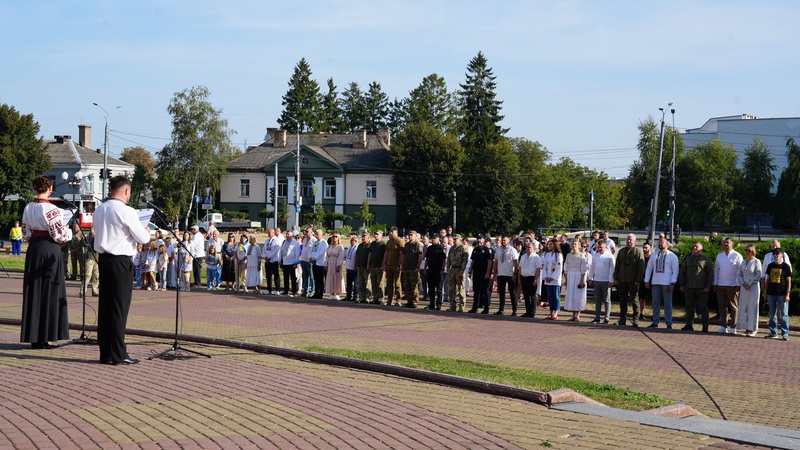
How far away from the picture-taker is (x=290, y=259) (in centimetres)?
2597

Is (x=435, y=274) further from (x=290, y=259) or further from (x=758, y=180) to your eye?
(x=758, y=180)

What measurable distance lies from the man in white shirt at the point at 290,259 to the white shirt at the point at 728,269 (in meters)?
12.4

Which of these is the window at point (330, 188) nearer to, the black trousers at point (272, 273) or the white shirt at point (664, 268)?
the black trousers at point (272, 273)

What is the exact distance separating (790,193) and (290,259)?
6263 cm

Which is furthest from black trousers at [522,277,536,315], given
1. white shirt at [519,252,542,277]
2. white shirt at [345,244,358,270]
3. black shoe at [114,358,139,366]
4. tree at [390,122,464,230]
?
tree at [390,122,464,230]

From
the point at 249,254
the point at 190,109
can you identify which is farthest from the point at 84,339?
the point at 190,109

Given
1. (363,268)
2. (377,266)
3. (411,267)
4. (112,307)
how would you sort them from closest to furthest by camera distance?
(112,307)
(411,267)
(377,266)
(363,268)

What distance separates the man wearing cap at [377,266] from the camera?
2380 cm

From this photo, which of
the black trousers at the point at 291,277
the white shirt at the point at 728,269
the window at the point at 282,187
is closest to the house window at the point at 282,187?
the window at the point at 282,187

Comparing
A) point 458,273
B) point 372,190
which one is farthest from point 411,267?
point 372,190

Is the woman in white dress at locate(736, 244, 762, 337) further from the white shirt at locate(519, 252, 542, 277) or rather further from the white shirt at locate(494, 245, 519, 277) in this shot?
the white shirt at locate(494, 245, 519, 277)

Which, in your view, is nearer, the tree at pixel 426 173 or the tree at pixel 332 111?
the tree at pixel 426 173

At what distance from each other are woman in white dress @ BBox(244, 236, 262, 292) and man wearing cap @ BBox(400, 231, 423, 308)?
5.70 m

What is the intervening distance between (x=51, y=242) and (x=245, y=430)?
15.8ft
